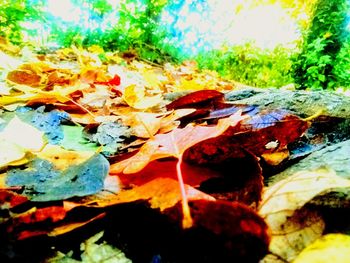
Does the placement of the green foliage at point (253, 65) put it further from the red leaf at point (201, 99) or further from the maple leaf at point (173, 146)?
the maple leaf at point (173, 146)

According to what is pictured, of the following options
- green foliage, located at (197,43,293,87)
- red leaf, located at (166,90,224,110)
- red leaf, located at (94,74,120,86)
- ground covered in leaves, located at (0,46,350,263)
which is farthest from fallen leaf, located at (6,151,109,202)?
green foliage, located at (197,43,293,87)

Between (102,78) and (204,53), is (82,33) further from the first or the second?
(102,78)

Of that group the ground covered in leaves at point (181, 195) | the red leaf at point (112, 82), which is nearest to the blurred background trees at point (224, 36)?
the red leaf at point (112, 82)

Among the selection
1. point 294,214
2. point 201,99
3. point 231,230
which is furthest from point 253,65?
point 231,230

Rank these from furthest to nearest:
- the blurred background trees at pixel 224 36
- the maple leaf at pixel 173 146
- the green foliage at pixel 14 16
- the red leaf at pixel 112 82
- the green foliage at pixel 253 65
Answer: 1. the green foliage at pixel 253 65
2. the blurred background trees at pixel 224 36
3. the green foliage at pixel 14 16
4. the red leaf at pixel 112 82
5. the maple leaf at pixel 173 146

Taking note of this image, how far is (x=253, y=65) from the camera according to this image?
283 inches

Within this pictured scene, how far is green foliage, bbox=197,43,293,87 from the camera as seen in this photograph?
708cm

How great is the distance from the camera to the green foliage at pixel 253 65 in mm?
7078

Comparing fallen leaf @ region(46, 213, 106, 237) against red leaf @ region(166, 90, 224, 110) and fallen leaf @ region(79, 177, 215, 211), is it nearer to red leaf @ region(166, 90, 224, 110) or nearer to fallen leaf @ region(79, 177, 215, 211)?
fallen leaf @ region(79, 177, 215, 211)

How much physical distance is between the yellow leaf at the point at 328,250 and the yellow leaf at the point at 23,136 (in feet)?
2.21

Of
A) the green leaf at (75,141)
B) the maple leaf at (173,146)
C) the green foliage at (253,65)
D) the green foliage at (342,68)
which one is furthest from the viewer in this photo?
the green foliage at (342,68)

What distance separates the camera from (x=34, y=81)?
180 centimetres

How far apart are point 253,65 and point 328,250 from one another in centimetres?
698

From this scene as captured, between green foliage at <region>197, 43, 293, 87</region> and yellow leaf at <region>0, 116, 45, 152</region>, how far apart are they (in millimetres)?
6238
